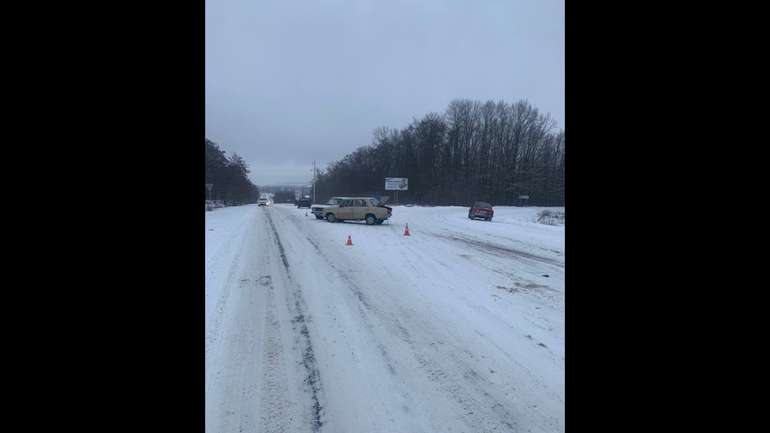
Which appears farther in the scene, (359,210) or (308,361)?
(359,210)

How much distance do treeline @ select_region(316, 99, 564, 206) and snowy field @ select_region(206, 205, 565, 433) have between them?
6456 centimetres

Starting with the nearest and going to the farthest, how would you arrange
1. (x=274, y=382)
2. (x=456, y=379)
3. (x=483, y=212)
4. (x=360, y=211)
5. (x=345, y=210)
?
1. (x=274, y=382)
2. (x=456, y=379)
3. (x=360, y=211)
4. (x=345, y=210)
5. (x=483, y=212)

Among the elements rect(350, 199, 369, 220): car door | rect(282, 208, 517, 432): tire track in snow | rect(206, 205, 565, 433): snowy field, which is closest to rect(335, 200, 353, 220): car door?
rect(350, 199, 369, 220): car door

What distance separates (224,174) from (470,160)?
44709 mm

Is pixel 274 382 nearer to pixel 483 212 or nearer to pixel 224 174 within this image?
pixel 483 212

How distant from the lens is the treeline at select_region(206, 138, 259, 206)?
48.5 metres

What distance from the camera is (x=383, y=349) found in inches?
191

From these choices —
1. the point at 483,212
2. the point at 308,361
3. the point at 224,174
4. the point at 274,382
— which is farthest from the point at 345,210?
the point at 224,174

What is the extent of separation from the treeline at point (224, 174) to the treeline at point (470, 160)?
2361 centimetres

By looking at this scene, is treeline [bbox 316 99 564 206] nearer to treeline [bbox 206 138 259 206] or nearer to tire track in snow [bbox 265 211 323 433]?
treeline [bbox 206 138 259 206]
